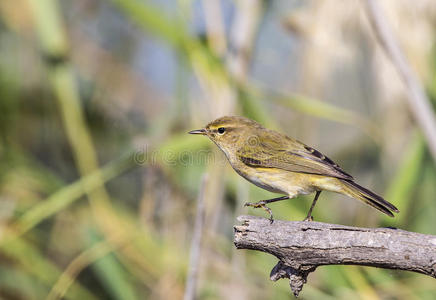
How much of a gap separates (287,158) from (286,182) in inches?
6.8

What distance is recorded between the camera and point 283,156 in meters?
3.06

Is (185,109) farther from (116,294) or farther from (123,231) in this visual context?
(116,294)

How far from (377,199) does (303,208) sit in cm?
113

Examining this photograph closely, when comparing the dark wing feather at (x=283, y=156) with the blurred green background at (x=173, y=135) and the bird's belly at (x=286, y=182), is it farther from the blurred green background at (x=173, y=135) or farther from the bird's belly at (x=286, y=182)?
the blurred green background at (x=173, y=135)

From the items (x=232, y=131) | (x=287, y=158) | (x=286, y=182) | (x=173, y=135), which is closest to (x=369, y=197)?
(x=286, y=182)

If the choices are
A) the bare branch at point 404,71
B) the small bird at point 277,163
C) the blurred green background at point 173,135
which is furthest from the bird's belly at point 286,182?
the bare branch at point 404,71

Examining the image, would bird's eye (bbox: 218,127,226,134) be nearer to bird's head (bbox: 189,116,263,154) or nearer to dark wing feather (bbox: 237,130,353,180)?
bird's head (bbox: 189,116,263,154)

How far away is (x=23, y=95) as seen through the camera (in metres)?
5.36

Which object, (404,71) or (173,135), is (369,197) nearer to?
(404,71)

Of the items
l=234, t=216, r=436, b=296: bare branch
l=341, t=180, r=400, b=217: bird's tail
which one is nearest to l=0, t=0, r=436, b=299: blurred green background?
l=341, t=180, r=400, b=217: bird's tail

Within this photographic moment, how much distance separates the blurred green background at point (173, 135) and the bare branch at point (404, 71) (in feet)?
1.50

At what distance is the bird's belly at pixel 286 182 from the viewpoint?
2.90 metres

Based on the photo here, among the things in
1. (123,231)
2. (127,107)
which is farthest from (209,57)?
(127,107)

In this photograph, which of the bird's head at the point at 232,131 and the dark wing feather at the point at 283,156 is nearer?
the dark wing feather at the point at 283,156
